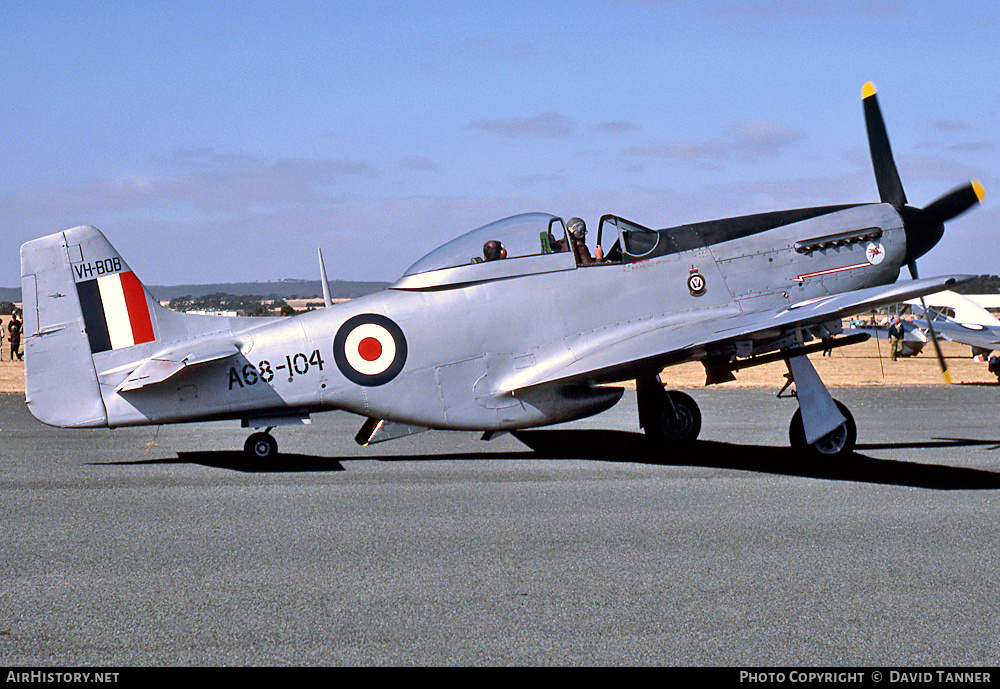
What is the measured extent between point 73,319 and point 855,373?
2425 cm

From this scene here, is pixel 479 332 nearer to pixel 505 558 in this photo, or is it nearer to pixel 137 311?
pixel 137 311

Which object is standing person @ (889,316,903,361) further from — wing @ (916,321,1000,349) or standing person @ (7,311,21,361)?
standing person @ (7,311,21,361)

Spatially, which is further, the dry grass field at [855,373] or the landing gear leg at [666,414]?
the dry grass field at [855,373]

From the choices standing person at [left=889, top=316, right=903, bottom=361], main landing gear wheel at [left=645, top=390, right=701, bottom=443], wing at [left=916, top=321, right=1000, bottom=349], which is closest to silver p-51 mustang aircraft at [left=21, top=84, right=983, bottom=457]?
main landing gear wheel at [left=645, top=390, right=701, bottom=443]

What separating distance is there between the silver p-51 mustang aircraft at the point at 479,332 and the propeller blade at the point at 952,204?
747 millimetres

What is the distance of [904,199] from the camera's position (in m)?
11.6

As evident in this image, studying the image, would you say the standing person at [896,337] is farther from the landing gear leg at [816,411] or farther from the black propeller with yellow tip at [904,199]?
the landing gear leg at [816,411]

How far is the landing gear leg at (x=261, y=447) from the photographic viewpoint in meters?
10.7

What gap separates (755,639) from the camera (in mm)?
4418

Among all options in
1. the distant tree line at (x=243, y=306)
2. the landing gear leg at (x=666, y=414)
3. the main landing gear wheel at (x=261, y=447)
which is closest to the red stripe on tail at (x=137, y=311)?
the main landing gear wheel at (x=261, y=447)

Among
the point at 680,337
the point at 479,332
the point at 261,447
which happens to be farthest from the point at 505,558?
the point at 261,447

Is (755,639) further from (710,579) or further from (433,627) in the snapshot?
(433,627)

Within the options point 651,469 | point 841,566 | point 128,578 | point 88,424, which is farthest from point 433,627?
point 88,424

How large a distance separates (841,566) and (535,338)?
5165 mm
